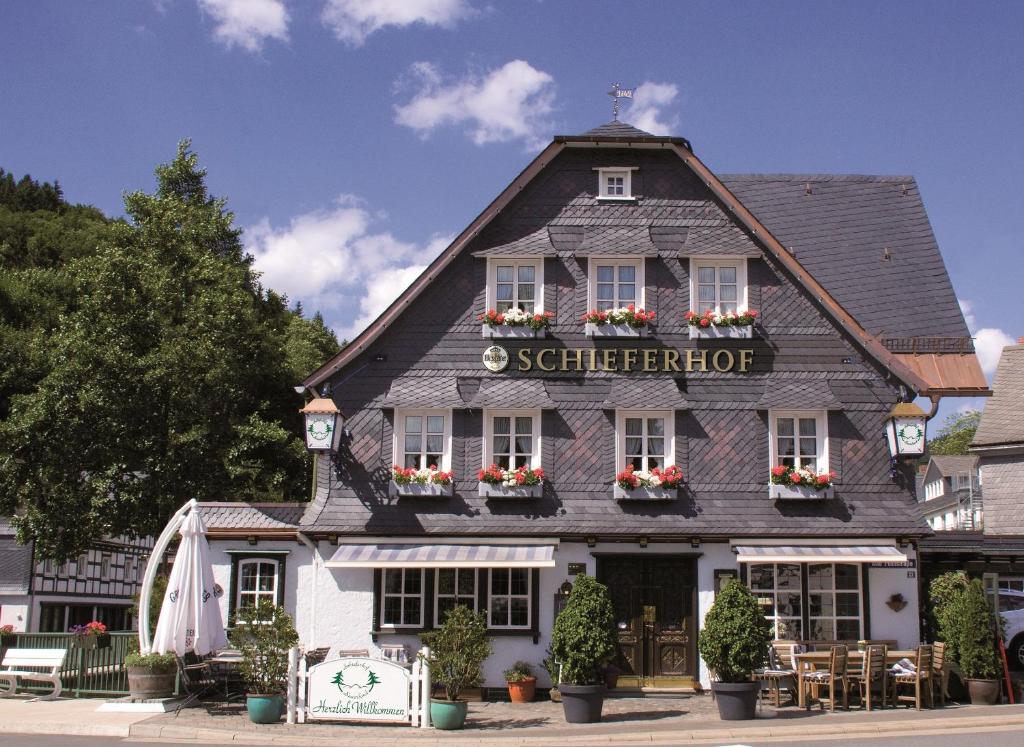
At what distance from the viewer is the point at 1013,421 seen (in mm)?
32219

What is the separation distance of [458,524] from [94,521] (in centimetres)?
1137

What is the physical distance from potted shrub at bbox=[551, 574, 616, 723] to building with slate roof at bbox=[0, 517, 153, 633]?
56.3ft

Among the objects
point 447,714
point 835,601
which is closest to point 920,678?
point 835,601

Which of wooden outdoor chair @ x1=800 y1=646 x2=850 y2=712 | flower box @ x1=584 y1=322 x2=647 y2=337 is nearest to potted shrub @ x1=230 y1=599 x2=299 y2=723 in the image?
flower box @ x1=584 y1=322 x2=647 y2=337

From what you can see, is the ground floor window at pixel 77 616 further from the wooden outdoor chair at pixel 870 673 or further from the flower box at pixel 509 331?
the wooden outdoor chair at pixel 870 673

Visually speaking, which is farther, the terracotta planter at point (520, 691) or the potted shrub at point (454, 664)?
the terracotta planter at point (520, 691)

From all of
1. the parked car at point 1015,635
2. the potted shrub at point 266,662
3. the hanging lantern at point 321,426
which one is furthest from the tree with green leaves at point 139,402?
the parked car at point 1015,635

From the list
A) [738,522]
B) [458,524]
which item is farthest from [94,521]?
[738,522]

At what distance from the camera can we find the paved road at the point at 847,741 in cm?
1388

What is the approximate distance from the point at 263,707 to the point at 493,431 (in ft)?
23.5

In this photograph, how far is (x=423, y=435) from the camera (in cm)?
2095

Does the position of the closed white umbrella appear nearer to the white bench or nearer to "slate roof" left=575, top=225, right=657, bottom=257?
the white bench

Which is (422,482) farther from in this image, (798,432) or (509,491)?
(798,432)

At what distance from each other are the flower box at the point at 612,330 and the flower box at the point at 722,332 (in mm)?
1066
